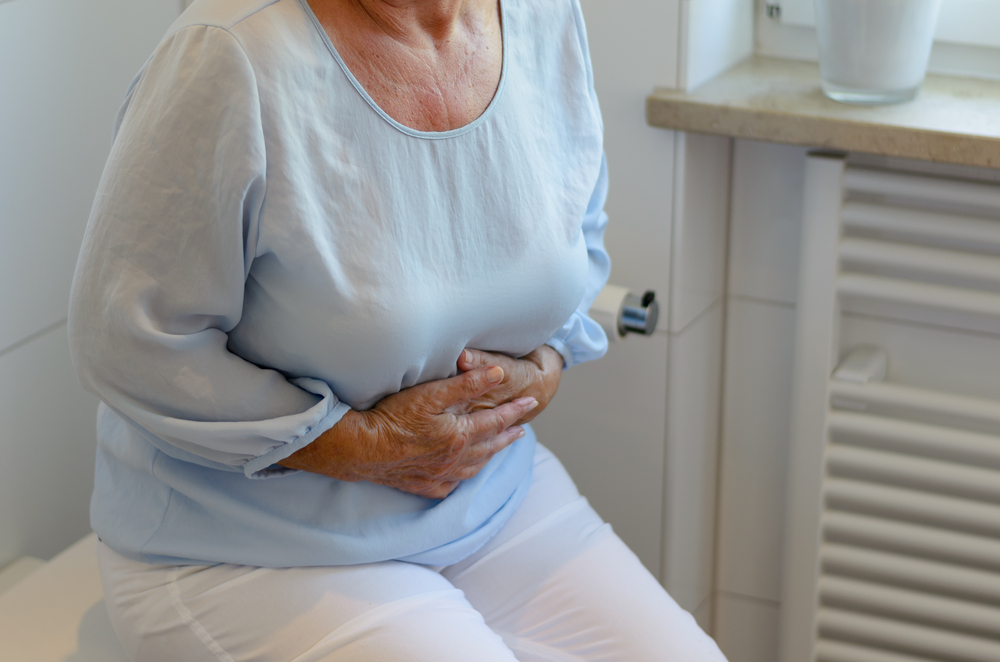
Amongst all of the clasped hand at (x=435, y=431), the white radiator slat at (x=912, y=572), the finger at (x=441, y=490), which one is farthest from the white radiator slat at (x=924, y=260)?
the finger at (x=441, y=490)

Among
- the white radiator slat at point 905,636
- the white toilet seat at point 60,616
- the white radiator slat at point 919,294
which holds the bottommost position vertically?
the white radiator slat at point 905,636

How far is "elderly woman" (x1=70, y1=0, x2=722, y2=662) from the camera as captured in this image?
0.74 metres

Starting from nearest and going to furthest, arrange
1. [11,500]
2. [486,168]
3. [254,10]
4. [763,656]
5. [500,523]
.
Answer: [254,10] → [486,168] → [500,523] → [11,500] → [763,656]

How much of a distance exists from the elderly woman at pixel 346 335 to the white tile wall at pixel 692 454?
30 cm

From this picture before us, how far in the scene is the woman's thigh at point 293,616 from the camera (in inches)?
31.6

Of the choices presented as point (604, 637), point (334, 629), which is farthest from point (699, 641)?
point (334, 629)

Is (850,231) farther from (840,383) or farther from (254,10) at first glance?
(254,10)

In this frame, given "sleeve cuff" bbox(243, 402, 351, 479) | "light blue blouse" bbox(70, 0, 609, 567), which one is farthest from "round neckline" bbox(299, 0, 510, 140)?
"sleeve cuff" bbox(243, 402, 351, 479)

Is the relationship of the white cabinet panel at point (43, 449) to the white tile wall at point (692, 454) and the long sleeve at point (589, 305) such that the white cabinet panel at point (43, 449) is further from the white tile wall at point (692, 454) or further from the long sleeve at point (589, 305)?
the white tile wall at point (692, 454)

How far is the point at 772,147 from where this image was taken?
47.9 inches

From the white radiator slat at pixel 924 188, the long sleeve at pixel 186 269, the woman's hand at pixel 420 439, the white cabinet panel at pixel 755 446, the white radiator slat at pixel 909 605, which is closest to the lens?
the long sleeve at pixel 186 269

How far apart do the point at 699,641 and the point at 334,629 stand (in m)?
0.33

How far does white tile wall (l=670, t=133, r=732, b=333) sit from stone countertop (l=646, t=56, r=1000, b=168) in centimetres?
5

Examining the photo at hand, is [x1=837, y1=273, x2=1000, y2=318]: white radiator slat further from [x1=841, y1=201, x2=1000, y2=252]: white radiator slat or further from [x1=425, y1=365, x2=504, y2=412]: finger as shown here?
[x1=425, y1=365, x2=504, y2=412]: finger
